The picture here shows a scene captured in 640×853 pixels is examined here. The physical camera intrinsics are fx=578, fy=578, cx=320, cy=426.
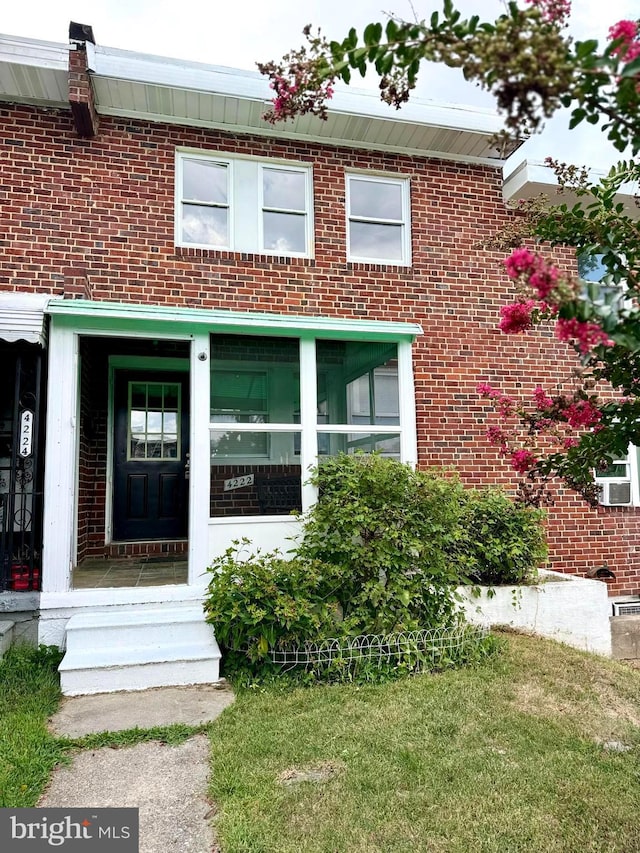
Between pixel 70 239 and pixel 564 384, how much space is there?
5.88m

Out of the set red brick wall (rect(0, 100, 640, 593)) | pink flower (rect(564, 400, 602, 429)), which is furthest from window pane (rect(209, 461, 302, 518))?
pink flower (rect(564, 400, 602, 429))

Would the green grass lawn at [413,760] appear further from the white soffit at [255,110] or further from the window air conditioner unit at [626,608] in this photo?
the white soffit at [255,110]

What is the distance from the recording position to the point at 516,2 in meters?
1.58

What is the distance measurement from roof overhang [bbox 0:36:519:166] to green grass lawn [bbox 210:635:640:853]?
220 inches

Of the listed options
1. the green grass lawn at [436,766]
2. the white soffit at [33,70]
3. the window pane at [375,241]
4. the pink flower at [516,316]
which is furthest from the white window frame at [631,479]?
the white soffit at [33,70]

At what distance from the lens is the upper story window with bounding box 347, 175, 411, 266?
684 cm

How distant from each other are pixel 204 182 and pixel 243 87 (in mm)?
1041

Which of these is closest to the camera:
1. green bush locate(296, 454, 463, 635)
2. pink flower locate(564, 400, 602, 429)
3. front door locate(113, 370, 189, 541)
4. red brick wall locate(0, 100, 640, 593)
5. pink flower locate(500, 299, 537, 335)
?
pink flower locate(500, 299, 537, 335)

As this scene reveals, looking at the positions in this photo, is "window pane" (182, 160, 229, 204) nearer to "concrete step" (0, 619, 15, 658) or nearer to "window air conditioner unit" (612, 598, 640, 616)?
"concrete step" (0, 619, 15, 658)

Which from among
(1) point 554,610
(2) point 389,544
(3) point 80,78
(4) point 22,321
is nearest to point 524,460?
(2) point 389,544

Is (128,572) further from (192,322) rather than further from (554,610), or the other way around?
(554,610)

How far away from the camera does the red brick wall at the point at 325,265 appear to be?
5914mm

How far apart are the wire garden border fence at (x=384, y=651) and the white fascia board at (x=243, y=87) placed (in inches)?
199

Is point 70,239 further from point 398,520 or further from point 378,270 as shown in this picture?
point 398,520
